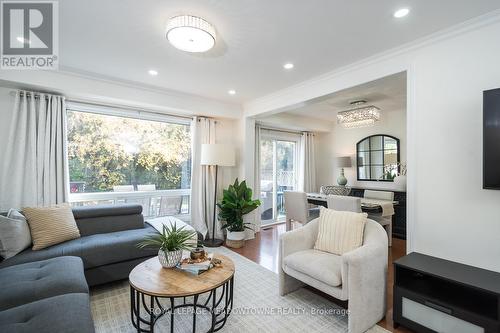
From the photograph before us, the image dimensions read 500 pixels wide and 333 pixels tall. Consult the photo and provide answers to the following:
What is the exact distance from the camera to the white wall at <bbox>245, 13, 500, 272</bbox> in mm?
1854

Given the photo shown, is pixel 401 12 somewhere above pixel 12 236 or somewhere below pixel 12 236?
above

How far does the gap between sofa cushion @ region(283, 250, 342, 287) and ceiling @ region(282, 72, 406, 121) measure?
194 cm

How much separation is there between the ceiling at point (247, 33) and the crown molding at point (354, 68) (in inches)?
3.1

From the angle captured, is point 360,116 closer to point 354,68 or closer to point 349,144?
point 354,68

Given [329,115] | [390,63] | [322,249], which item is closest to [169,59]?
[390,63]

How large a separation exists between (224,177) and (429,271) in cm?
343

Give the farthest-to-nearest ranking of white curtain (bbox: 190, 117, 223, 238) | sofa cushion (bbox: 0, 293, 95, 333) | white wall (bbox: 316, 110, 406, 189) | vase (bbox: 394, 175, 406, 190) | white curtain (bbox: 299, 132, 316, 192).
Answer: white curtain (bbox: 299, 132, 316, 192), white wall (bbox: 316, 110, 406, 189), vase (bbox: 394, 175, 406, 190), white curtain (bbox: 190, 117, 223, 238), sofa cushion (bbox: 0, 293, 95, 333)

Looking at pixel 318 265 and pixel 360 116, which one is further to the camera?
pixel 360 116

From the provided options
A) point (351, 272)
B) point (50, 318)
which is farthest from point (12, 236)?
point (351, 272)

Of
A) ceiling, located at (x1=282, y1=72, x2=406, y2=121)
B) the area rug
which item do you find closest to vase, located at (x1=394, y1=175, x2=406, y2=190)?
ceiling, located at (x1=282, y1=72, x2=406, y2=121)

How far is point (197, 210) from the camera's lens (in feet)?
13.9

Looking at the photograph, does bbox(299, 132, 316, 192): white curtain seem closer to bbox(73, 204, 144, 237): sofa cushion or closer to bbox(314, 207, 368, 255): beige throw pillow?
bbox(314, 207, 368, 255): beige throw pillow

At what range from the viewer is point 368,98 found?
400 cm

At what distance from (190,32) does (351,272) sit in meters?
2.27
